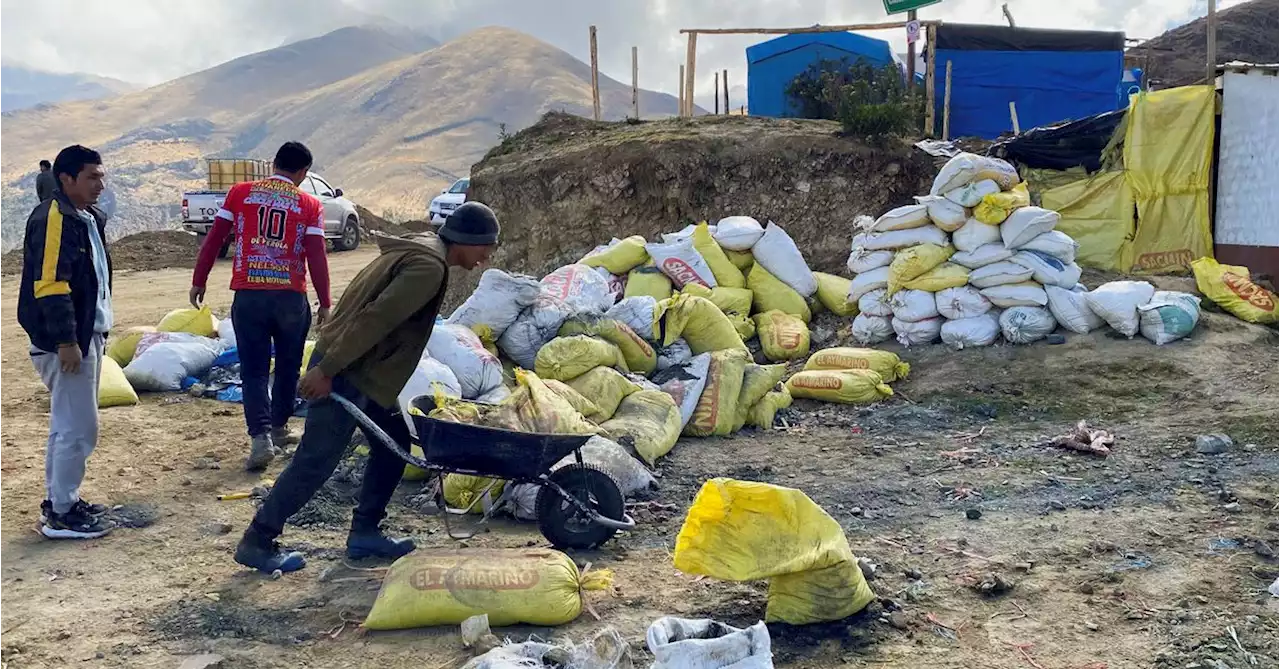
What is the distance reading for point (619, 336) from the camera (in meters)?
6.23

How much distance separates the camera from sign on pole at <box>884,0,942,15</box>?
37.3 feet

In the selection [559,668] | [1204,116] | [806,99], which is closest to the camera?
[559,668]

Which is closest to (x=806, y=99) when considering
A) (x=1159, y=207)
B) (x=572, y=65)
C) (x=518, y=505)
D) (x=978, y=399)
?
(x=1159, y=207)

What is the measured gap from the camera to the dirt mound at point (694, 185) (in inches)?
384

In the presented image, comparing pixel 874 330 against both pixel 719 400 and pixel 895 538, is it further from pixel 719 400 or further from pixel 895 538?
pixel 895 538

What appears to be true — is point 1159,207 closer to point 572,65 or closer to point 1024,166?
point 1024,166

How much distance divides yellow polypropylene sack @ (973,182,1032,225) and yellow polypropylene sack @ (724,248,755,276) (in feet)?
6.11

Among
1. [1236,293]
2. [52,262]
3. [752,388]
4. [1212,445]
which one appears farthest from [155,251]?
[1212,445]

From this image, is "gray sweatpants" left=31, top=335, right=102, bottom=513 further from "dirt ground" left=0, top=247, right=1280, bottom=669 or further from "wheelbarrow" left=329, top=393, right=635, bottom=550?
"wheelbarrow" left=329, top=393, right=635, bottom=550

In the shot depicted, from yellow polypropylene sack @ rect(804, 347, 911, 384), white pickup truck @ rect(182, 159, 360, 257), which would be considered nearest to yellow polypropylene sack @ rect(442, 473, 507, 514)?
yellow polypropylene sack @ rect(804, 347, 911, 384)

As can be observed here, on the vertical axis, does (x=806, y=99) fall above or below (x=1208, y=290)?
above

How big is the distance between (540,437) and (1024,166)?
701 centimetres

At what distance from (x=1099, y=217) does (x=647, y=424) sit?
5.39 m

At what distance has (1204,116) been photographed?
27.2 ft
